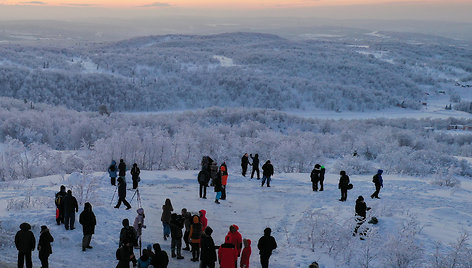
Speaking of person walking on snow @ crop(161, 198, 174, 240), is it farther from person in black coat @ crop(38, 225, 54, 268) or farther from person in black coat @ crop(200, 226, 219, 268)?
person in black coat @ crop(38, 225, 54, 268)

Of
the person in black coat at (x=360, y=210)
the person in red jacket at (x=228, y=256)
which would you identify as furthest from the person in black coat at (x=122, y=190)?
the person in black coat at (x=360, y=210)

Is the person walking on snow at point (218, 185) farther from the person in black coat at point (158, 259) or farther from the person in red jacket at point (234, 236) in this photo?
the person in black coat at point (158, 259)

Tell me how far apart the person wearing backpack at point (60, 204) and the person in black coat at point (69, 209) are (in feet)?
0.86

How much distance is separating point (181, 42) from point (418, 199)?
145 metres

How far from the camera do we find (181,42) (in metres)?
156

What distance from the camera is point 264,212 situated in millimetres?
15938

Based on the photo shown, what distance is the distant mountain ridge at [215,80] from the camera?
239 feet

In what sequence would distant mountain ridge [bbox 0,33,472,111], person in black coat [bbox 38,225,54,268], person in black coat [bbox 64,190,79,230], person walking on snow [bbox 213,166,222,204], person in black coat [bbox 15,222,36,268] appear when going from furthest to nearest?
distant mountain ridge [bbox 0,33,472,111]
person walking on snow [bbox 213,166,222,204]
person in black coat [bbox 64,190,79,230]
person in black coat [bbox 38,225,54,268]
person in black coat [bbox 15,222,36,268]

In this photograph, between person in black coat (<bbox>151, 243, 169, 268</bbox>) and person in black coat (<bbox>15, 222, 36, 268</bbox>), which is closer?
person in black coat (<bbox>151, 243, 169, 268</bbox>)

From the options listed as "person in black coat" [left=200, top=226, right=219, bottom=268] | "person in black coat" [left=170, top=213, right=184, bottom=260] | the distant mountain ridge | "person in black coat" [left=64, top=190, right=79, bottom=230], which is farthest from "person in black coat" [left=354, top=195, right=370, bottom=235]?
the distant mountain ridge

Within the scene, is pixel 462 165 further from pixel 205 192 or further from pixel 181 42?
pixel 181 42

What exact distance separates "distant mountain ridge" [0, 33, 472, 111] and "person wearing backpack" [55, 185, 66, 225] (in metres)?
60.4

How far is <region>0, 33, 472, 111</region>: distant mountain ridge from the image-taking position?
72.8 m

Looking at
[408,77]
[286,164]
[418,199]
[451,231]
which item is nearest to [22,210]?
[451,231]
